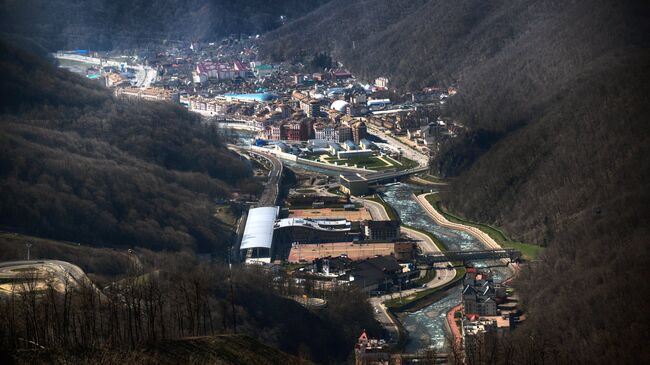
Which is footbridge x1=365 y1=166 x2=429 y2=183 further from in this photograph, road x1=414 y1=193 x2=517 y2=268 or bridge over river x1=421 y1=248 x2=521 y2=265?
bridge over river x1=421 y1=248 x2=521 y2=265

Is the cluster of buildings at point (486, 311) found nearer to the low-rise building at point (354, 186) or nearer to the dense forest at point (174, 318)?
the dense forest at point (174, 318)

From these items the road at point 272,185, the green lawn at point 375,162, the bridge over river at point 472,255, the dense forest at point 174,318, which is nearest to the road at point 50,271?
the dense forest at point 174,318

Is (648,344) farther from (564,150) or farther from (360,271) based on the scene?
(564,150)

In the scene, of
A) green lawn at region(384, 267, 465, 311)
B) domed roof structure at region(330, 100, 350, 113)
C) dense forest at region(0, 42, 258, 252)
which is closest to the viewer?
green lawn at region(384, 267, 465, 311)

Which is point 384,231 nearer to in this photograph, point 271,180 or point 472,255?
point 472,255

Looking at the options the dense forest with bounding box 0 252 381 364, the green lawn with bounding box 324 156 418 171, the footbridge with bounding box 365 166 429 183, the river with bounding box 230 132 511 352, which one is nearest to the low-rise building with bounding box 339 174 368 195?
the river with bounding box 230 132 511 352

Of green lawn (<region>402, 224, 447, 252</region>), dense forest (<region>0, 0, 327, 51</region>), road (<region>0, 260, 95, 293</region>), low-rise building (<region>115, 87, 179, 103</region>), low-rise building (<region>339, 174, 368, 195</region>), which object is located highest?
dense forest (<region>0, 0, 327, 51</region>)

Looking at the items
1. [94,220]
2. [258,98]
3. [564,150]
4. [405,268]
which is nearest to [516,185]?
[564,150]
